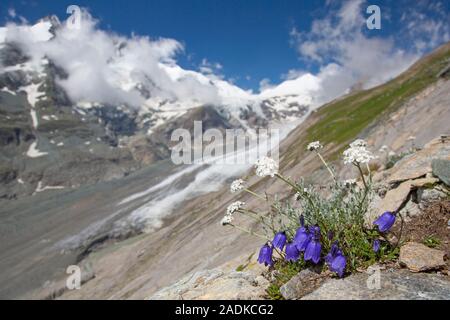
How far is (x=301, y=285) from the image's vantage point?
21.4ft

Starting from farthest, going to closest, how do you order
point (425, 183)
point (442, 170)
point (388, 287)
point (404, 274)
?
1. point (425, 183)
2. point (442, 170)
3. point (404, 274)
4. point (388, 287)

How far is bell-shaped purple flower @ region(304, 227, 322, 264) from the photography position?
646 cm

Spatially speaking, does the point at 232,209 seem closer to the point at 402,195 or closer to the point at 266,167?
the point at 266,167

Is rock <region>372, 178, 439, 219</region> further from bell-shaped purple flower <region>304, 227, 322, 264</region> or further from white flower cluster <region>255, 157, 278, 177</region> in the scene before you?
white flower cluster <region>255, 157, 278, 177</region>

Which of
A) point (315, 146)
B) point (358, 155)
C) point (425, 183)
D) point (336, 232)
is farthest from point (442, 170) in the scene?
point (358, 155)

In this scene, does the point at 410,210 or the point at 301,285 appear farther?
the point at 410,210

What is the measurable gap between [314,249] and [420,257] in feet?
5.36

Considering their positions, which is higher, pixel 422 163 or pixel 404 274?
pixel 422 163

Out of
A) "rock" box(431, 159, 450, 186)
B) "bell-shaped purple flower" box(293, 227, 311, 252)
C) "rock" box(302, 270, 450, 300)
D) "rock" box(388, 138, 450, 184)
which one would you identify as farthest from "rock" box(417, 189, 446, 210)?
"bell-shaped purple flower" box(293, 227, 311, 252)

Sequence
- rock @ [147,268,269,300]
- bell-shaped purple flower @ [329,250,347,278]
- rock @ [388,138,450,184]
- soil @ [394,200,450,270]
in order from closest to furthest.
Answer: bell-shaped purple flower @ [329,250,347,278], rock @ [147,268,269,300], soil @ [394,200,450,270], rock @ [388,138,450,184]

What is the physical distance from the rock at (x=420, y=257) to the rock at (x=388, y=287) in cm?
13

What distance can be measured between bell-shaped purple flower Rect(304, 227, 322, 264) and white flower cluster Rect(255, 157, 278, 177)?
3.97 ft

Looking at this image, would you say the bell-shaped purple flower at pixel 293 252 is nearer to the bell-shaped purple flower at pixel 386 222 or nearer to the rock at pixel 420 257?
the bell-shaped purple flower at pixel 386 222
